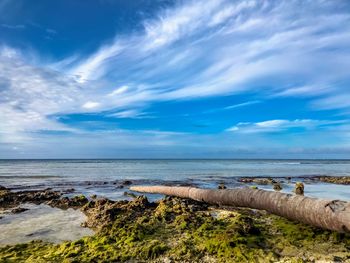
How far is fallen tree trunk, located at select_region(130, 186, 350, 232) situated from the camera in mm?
5959

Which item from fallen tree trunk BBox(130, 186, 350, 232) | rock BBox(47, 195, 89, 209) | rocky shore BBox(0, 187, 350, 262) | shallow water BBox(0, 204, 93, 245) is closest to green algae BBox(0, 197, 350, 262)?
rocky shore BBox(0, 187, 350, 262)

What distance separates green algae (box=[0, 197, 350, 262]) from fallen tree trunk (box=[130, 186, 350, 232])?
0.24 metres

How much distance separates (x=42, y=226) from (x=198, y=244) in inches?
221

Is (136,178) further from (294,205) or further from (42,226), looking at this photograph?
(294,205)

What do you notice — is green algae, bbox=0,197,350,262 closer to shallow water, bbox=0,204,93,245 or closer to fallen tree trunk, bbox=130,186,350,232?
fallen tree trunk, bbox=130,186,350,232

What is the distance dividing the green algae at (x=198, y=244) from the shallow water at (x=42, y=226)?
958 millimetres

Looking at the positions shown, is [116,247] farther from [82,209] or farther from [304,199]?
[82,209]

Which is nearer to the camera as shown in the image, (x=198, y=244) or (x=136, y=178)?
(x=198, y=244)

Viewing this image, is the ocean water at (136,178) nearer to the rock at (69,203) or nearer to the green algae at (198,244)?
the rock at (69,203)

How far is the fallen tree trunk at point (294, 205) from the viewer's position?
5.96 metres

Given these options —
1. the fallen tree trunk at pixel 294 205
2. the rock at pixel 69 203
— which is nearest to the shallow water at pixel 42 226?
the rock at pixel 69 203

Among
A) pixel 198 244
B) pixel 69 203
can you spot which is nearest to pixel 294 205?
pixel 198 244

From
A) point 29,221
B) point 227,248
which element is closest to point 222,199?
point 227,248

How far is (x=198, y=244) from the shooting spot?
6.10m
